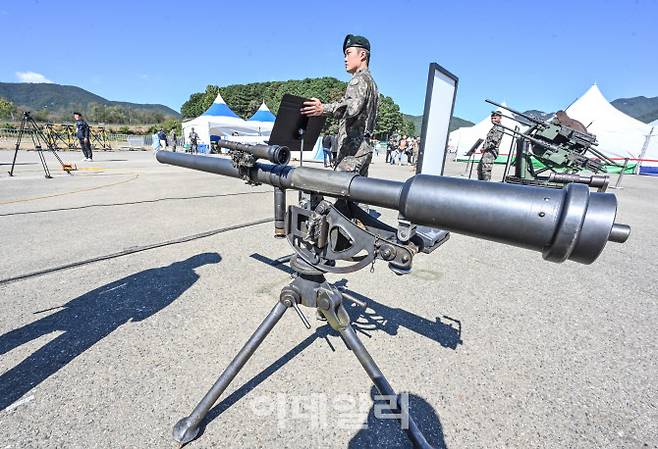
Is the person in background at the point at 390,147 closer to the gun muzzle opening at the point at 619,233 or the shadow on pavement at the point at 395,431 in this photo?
the shadow on pavement at the point at 395,431

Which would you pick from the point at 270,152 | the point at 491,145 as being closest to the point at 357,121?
the point at 270,152

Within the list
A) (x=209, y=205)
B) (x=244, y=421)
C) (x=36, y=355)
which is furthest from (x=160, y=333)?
(x=209, y=205)

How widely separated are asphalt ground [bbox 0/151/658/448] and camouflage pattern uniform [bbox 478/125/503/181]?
19.7ft

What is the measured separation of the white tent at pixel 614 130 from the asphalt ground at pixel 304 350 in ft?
107

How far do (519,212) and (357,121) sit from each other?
9.29ft

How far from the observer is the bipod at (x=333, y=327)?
1.61 meters

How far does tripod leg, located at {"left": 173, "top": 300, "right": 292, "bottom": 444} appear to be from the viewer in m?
1.61

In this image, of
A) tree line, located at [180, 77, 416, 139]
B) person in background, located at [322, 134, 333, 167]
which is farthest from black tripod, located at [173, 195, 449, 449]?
tree line, located at [180, 77, 416, 139]

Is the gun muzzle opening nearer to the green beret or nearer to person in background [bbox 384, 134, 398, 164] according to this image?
the green beret

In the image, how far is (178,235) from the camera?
494cm

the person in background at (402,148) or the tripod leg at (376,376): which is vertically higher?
the person in background at (402,148)

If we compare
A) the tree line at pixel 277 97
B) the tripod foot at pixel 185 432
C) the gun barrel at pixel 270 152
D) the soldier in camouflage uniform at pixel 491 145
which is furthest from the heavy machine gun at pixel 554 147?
the tree line at pixel 277 97

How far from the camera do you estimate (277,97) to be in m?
77.2

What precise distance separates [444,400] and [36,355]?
2920 millimetres
